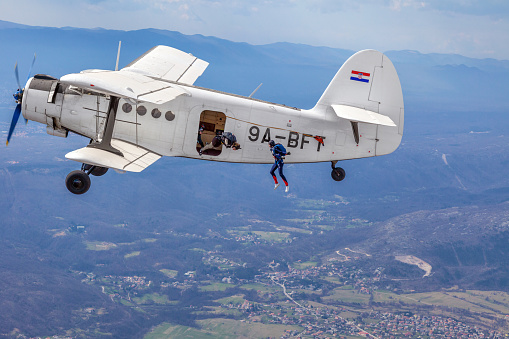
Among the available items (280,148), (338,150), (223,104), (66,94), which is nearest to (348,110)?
(338,150)

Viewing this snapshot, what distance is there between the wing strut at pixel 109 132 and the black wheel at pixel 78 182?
119 centimetres

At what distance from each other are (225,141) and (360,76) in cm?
659

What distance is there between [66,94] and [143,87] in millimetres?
4204

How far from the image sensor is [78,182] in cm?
2131

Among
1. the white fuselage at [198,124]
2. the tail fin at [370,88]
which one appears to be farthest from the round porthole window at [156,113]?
the tail fin at [370,88]

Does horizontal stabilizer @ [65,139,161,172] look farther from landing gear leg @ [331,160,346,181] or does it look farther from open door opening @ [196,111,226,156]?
landing gear leg @ [331,160,346,181]

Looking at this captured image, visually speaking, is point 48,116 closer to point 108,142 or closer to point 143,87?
Answer: point 108,142

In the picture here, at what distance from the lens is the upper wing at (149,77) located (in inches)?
750

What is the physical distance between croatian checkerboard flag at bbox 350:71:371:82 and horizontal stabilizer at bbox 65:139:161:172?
8.98m

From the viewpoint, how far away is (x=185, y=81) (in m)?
25.8

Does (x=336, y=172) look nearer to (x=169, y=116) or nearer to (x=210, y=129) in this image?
(x=210, y=129)

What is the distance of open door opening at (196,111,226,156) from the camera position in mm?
22562

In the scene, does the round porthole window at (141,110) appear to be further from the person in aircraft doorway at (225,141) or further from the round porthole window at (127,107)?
the person in aircraft doorway at (225,141)

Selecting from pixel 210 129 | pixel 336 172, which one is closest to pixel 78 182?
pixel 210 129
